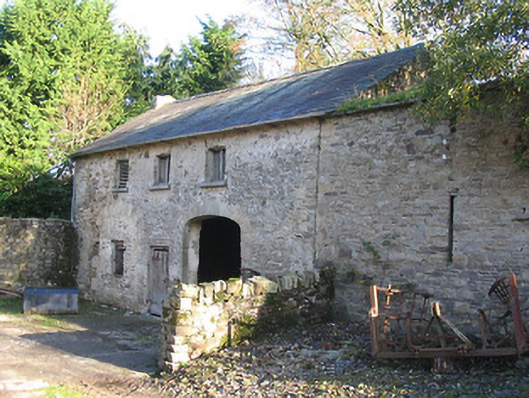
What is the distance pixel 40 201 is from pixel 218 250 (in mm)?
8225

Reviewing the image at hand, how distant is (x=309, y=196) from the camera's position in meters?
11.1

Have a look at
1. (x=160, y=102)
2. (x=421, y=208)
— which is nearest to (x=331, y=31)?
(x=160, y=102)

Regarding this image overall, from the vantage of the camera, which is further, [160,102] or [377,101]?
[160,102]

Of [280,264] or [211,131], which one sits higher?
[211,131]

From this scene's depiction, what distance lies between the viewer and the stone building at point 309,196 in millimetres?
8766

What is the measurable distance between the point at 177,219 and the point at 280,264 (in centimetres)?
368

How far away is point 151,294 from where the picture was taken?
1451cm

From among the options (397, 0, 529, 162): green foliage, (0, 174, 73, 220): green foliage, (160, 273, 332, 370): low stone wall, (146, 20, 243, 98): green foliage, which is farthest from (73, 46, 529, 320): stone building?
(146, 20, 243, 98): green foliage

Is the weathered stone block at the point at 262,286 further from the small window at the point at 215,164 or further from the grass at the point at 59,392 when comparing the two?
the small window at the point at 215,164

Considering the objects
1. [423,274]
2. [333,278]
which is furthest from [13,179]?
[423,274]

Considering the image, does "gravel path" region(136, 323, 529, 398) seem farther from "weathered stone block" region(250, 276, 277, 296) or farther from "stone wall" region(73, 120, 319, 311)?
"stone wall" region(73, 120, 319, 311)

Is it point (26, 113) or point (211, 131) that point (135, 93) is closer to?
point (26, 113)

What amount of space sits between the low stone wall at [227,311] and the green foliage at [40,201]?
40.8 feet

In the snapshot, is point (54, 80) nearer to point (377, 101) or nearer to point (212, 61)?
point (212, 61)
